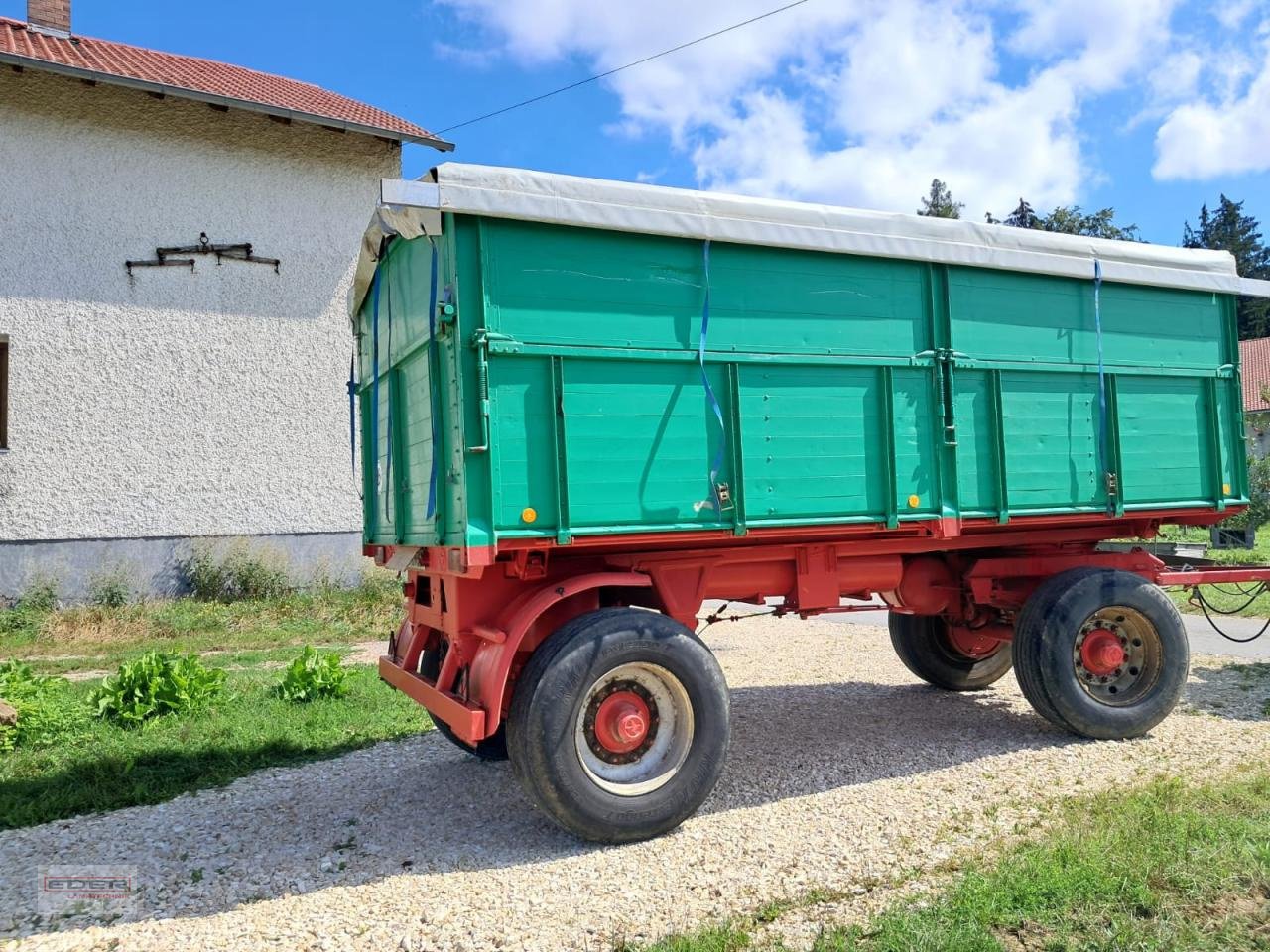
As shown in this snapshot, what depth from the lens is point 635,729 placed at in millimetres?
4555

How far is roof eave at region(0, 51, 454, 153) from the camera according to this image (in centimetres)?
1111

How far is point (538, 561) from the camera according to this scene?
15.4 feet

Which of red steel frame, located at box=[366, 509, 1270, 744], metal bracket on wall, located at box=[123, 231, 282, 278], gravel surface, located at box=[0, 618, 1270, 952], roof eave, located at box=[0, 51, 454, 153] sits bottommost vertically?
gravel surface, located at box=[0, 618, 1270, 952]

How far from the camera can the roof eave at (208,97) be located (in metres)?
11.1

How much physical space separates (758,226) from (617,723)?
2.64m

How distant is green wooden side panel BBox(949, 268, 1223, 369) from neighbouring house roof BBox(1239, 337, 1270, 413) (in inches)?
1131

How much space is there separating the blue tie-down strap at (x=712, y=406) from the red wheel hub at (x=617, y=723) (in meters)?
1.07

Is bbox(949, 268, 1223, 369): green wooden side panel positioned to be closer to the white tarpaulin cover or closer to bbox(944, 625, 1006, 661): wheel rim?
the white tarpaulin cover

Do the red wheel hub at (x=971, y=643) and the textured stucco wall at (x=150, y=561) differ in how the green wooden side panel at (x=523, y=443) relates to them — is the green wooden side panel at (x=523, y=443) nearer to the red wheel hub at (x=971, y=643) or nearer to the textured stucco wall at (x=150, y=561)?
the red wheel hub at (x=971, y=643)

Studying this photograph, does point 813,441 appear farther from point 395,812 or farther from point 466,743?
point 395,812

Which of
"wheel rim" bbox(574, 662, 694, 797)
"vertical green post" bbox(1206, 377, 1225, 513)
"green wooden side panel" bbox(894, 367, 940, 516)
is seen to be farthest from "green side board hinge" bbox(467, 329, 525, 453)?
"vertical green post" bbox(1206, 377, 1225, 513)

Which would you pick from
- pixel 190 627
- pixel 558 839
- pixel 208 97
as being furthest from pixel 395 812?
pixel 208 97

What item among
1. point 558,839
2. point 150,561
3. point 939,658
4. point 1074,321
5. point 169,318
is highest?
point 169,318

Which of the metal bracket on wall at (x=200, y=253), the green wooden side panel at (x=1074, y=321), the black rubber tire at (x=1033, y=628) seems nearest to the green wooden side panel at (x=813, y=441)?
the green wooden side panel at (x=1074, y=321)
